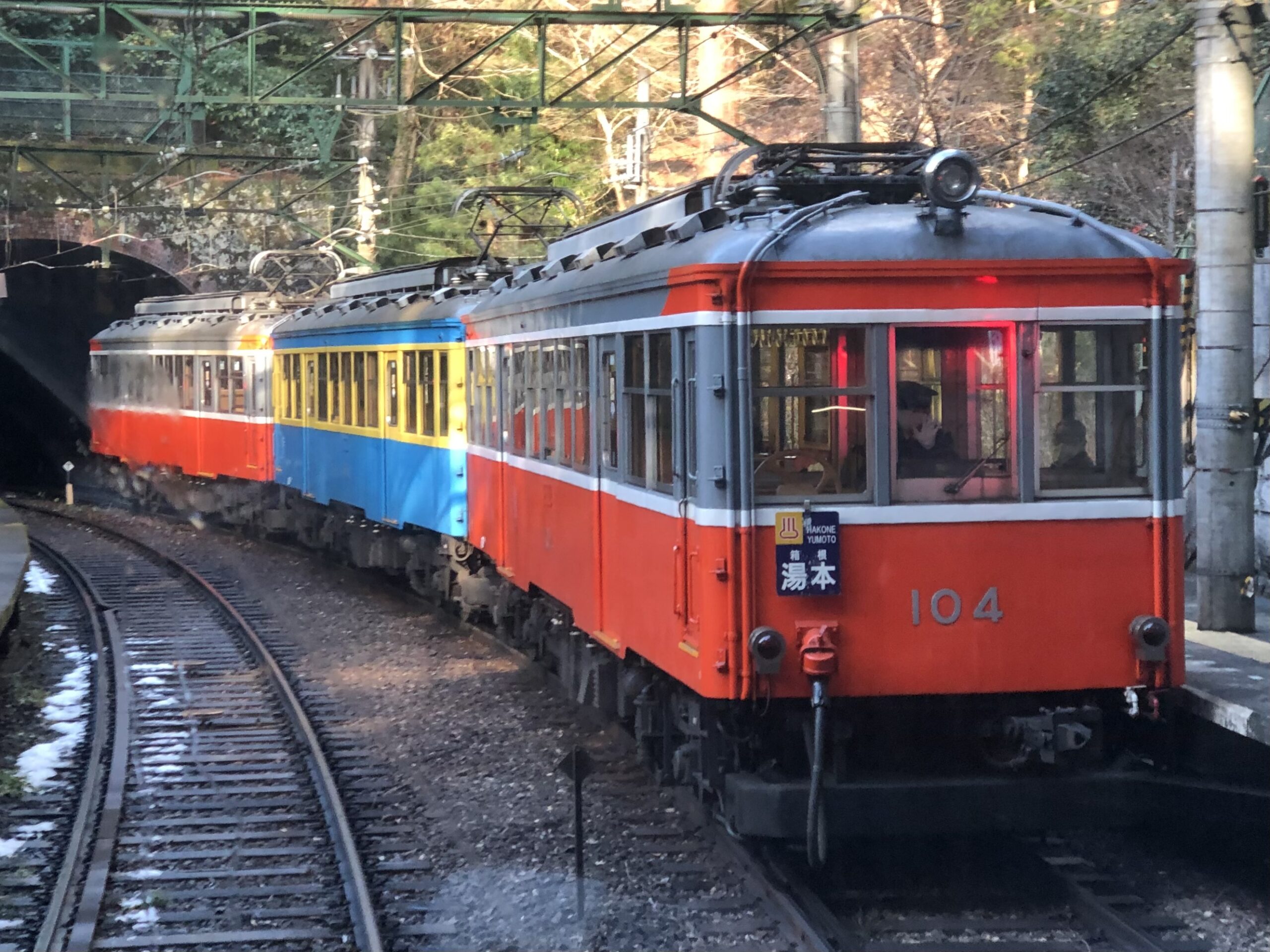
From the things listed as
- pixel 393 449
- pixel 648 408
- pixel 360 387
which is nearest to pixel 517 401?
pixel 648 408

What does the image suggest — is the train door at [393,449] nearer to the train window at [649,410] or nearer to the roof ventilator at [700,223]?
the train window at [649,410]

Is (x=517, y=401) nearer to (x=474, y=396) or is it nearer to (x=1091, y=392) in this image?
(x=474, y=396)

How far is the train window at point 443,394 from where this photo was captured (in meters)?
13.4

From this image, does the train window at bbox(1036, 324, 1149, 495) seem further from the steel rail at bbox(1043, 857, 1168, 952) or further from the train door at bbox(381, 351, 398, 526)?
the train door at bbox(381, 351, 398, 526)

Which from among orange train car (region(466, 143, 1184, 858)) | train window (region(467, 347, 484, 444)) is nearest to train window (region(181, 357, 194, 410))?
train window (region(467, 347, 484, 444))

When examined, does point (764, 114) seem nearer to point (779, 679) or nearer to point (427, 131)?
point (427, 131)

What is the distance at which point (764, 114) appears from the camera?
25812 mm

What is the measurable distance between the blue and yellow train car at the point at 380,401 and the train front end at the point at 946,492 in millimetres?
6669

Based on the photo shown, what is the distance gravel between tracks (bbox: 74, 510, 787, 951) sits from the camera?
21.4 ft

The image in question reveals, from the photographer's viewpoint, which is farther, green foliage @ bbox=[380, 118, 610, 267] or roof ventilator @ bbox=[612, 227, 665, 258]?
green foliage @ bbox=[380, 118, 610, 267]

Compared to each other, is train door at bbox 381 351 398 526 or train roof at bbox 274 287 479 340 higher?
train roof at bbox 274 287 479 340

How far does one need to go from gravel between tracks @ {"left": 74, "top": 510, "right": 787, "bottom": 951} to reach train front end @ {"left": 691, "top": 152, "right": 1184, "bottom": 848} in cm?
58

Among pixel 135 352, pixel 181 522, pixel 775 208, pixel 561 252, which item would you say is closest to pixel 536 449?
pixel 561 252

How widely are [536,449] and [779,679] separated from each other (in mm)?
3817
